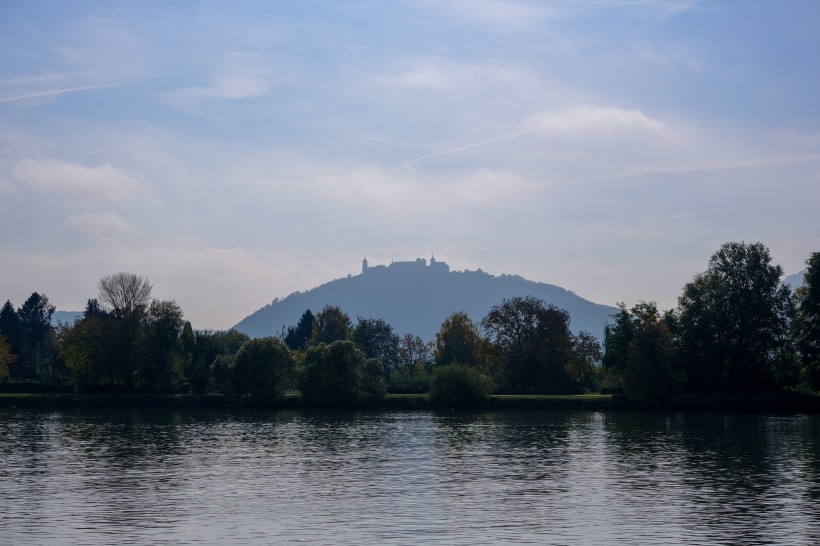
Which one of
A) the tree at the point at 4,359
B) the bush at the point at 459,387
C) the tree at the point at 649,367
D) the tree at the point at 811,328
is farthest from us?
the tree at the point at 4,359

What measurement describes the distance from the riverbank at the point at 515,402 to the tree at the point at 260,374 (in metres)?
2.41

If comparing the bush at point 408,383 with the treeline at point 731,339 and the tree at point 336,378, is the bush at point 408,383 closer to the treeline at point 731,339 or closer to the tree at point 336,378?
the tree at point 336,378

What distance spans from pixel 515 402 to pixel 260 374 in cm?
3391

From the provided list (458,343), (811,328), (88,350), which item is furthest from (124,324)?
(811,328)

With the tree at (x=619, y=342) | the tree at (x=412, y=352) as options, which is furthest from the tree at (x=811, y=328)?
the tree at (x=412, y=352)

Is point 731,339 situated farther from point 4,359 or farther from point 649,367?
point 4,359

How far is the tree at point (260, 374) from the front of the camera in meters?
115

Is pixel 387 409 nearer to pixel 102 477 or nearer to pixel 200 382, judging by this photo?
pixel 200 382

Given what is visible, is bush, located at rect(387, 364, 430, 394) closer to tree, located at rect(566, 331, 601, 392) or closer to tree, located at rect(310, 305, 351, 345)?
tree, located at rect(310, 305, 351, 345)

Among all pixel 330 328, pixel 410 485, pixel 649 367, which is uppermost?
pixel 330 328

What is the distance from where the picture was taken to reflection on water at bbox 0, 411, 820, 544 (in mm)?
31719

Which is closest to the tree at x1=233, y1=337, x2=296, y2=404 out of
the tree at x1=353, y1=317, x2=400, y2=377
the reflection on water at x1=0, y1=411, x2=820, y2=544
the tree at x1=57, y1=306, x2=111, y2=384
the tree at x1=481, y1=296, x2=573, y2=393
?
the tree at x1=57, y1=306, x2=111, y2=384

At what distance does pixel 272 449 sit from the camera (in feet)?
201

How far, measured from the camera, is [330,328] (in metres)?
156
